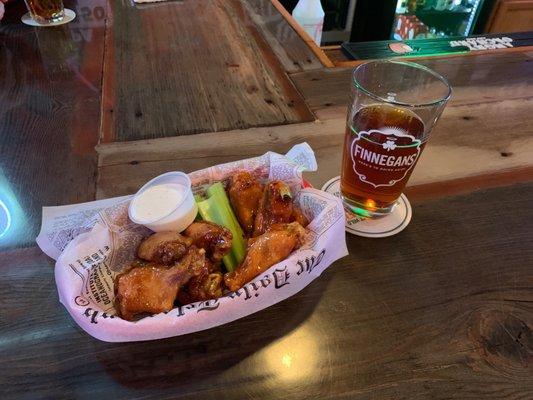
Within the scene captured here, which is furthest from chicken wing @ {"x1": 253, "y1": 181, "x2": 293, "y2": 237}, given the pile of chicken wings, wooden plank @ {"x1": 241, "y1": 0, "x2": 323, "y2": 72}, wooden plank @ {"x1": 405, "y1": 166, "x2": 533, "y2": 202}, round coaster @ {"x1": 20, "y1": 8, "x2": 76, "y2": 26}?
round coaster @ {"x1": 20, "y1": 8, "x2": 76, "y2": 26}

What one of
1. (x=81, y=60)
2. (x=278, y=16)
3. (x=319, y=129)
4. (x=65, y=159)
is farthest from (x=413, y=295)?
(x=278, y=16)

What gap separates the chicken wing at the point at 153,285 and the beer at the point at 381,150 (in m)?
0.30

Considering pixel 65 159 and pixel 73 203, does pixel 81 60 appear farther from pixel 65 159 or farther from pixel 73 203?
pixel 73 203

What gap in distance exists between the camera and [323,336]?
58 centimetres

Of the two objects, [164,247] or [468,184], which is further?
[468,184]

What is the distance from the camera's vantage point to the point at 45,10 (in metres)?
A: 1.46

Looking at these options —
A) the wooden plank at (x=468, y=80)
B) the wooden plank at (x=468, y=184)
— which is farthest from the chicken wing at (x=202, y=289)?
the wooden plank at (x=468, y=80)

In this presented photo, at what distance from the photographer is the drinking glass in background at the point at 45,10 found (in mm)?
1448

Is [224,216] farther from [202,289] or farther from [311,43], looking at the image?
[311,43]

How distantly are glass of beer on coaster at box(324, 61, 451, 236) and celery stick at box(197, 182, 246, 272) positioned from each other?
0.72 ft

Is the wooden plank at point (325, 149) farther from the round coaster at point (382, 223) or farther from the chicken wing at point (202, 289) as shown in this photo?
the chicken wing at point (202, 289)

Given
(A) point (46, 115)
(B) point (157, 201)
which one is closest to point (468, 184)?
(B) point (157, 201)

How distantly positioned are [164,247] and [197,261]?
0.05 metres

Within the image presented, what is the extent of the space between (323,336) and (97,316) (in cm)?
30
